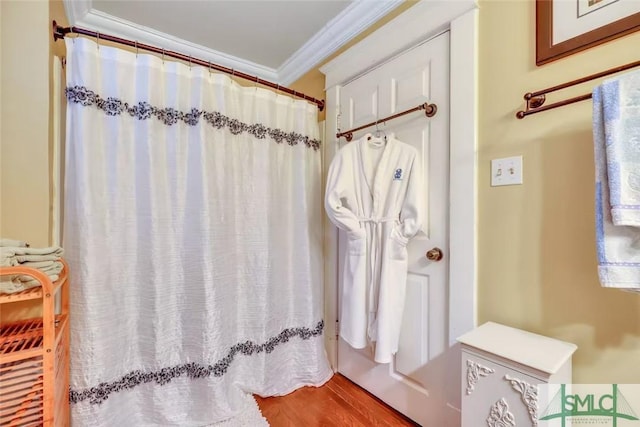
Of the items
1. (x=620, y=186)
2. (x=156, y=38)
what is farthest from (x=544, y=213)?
(x=156, y=38)

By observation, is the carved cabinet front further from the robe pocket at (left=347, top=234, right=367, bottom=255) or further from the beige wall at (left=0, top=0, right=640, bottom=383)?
the robe pocket at (left=347, top=234, right=367, bottom=255)

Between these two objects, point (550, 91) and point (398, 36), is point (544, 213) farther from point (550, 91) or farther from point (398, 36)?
point (398, 36)

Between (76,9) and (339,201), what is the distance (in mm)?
1875

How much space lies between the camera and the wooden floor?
141 centimetres

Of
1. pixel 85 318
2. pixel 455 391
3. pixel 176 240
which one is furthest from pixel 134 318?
pixel 455 391

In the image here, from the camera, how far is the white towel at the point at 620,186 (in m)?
0.71

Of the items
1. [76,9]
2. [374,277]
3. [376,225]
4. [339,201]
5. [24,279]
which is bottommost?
[374,277]

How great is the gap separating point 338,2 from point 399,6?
0.36 meters

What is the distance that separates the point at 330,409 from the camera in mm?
1509

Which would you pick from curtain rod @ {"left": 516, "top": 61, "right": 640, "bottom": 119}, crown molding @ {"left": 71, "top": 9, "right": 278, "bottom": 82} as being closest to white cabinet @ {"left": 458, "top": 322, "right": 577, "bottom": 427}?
curtain rod @ {"left": 516, "top": 61, "right": 640, "bottom": 119}

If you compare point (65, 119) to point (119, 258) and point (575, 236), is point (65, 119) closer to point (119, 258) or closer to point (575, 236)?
point (119, 258)

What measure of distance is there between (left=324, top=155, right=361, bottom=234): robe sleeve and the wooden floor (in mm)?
1017

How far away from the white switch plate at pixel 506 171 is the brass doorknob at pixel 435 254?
38cm

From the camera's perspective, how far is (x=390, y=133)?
1.51 meters
